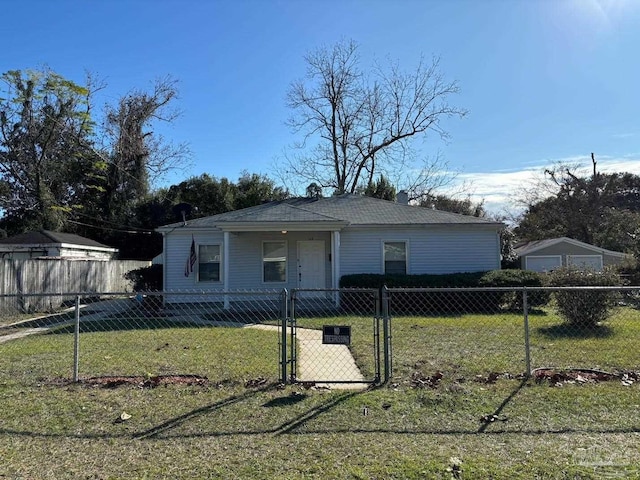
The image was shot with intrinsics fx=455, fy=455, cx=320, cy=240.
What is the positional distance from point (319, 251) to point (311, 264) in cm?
57

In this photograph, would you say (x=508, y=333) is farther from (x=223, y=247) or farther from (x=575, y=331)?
(x=223, y=247)

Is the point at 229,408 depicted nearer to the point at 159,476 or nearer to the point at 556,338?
the point at 159,476

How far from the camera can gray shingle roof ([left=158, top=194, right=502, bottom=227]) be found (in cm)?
1484

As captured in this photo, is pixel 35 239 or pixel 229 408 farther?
pixel 35 239

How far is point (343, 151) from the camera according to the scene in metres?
34.0

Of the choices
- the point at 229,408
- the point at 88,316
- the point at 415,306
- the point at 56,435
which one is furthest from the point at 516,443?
the point at 88,316

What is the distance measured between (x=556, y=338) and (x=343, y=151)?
1043 inches

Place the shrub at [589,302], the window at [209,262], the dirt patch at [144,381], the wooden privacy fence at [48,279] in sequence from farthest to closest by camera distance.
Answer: the window at [209,262], the wooden privacy fence at [48,279], the shrub at [589,302], the dirt patch at [144,381]

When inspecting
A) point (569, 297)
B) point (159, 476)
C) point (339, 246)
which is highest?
point (339, 246)

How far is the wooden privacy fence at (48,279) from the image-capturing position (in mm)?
14211

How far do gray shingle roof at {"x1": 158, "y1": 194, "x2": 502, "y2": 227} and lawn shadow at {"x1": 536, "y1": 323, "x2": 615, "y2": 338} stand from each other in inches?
252

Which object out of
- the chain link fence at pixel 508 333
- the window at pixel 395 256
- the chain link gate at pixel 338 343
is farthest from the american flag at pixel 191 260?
the chain link fence at pixel 508 333

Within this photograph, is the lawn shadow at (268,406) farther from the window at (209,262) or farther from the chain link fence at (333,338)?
the window at (209,262)

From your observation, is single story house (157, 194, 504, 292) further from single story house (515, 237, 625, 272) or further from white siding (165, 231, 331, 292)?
single story house (515, 237, 625, 272)
